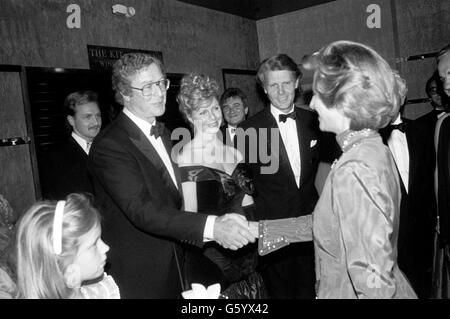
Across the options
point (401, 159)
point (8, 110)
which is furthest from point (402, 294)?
point (8, 110)

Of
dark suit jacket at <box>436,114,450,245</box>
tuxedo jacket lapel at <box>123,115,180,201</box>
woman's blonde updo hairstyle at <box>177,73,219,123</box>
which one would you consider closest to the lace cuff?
tuxedo jacket lapel at <box>123,115,180,201</box>

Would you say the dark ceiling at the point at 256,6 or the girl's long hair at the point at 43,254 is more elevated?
the dark ceiling at the point at 256,6

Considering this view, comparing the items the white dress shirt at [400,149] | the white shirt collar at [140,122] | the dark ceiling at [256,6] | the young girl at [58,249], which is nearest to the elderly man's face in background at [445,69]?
the white dress shirt at [400,149]

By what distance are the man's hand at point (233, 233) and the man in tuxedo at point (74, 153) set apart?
1.95 meters

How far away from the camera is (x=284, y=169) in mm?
3549

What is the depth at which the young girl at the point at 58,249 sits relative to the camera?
1.73 m

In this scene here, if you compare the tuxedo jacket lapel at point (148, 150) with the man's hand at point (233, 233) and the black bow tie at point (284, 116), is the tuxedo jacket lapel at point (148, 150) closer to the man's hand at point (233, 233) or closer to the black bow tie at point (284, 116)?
the man's hand at point (233, 233)

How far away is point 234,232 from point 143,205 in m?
0.46

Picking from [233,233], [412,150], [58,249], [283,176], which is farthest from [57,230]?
[412,150]

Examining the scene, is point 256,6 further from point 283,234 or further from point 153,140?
point 283,234

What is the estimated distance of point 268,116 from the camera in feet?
12.2

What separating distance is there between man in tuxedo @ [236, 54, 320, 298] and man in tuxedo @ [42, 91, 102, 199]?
1.31 metres
